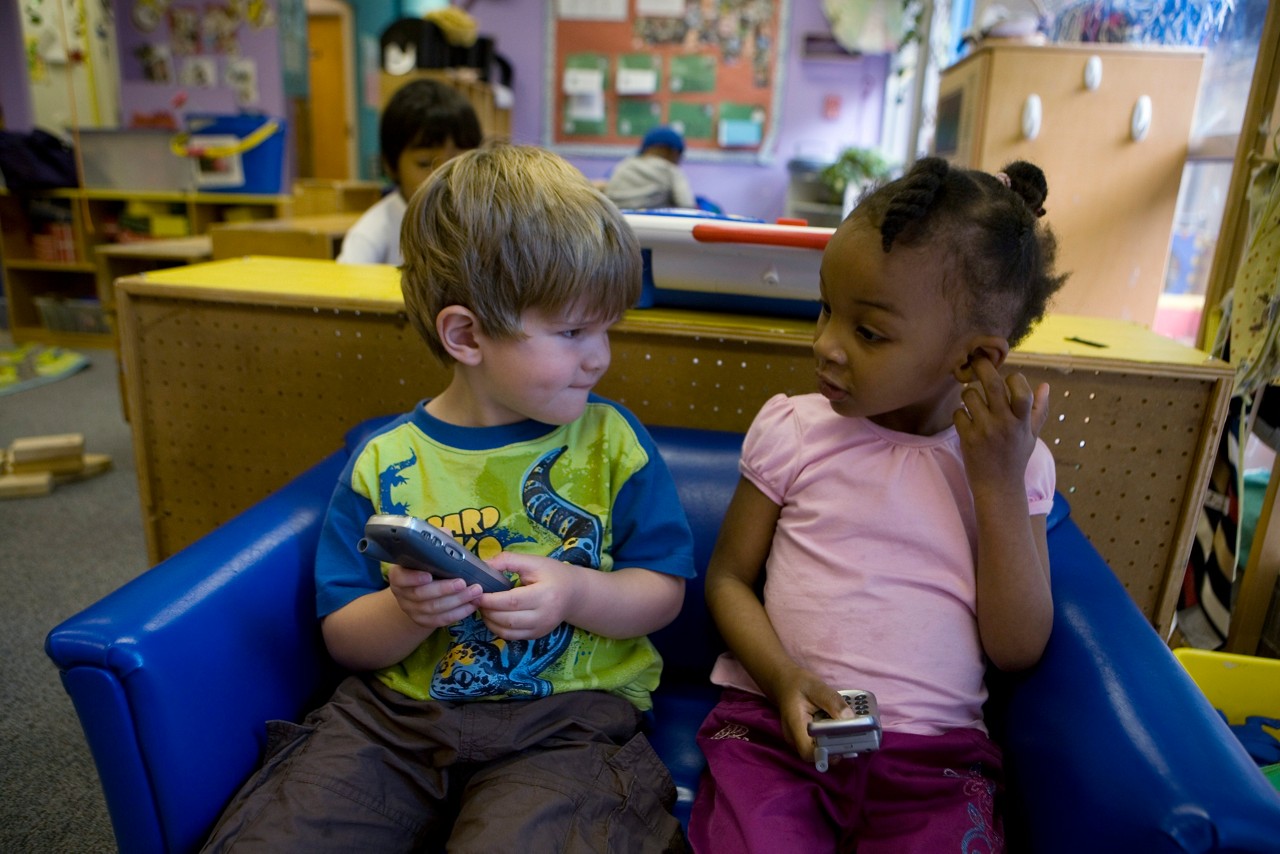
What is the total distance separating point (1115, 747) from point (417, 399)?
1067 millimetres

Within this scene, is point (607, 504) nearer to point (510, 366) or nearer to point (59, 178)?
point (510, 366)

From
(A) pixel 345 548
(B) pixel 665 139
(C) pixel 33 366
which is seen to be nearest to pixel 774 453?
(A) pixel 345 548

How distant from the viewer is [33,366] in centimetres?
408

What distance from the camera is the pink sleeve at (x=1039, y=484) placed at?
3.04ft

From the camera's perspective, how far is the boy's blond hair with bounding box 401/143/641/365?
0.86 metres

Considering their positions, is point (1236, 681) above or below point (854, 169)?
below

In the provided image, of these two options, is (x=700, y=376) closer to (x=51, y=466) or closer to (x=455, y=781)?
(x=455, y=781)

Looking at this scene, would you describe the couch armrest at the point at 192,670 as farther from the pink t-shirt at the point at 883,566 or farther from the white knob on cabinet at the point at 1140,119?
the white knob on cabinet at the point at 1140,119

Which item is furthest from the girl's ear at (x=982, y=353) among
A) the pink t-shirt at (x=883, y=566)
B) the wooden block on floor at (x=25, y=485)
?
the wooden block on floor at (x=25, y=485)

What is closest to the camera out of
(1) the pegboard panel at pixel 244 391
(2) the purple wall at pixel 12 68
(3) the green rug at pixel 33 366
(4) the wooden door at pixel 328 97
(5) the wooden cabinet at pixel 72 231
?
(1) the pegboard panel at pixel 244 391

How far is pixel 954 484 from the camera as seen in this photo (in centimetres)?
93

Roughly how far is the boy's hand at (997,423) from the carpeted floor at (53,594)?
137 centimetres

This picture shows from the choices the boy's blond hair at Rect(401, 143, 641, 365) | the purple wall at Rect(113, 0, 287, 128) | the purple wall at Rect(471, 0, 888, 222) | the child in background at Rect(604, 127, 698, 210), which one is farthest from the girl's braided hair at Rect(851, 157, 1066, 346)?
the purple wall at Rect(113, 0, 287, 128)

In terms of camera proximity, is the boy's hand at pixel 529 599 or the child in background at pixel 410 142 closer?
the boy's hand at pixel 529 599
